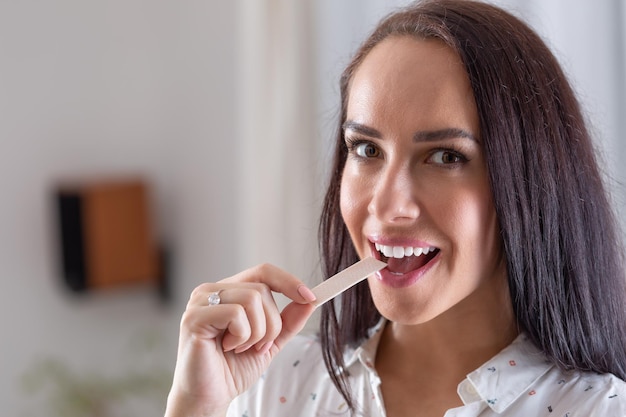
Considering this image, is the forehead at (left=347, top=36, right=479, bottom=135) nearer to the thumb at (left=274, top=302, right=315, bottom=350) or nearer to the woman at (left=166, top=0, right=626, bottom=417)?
the woman at (left=166, top=0, right=626, bottom=417)

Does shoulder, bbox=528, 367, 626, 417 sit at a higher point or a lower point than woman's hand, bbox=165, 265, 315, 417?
lower

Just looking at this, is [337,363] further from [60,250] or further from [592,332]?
[60,250]

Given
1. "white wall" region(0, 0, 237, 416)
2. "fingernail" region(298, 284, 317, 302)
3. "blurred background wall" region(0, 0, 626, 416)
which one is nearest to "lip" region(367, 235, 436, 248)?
"fingernail" region(298, 284, 317, 302)

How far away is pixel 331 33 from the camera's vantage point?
2.03 m

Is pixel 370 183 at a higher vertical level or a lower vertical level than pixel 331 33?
lower

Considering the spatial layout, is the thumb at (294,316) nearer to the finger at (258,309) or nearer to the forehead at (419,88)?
the finger at (258,309)

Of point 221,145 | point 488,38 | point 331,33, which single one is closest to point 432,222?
point 488,38

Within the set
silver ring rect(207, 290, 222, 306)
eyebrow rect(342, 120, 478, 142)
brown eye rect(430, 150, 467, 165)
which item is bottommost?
silver ring rect(207, 290, 222, 306)

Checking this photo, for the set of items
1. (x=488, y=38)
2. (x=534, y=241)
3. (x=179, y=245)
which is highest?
(x=488, y=38)

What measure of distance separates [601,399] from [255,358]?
420 millimetres

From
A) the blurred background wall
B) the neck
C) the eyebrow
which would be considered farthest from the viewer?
the blurred background wall

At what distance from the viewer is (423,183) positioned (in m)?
1.05

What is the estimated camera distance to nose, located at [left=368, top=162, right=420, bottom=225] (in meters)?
1.04

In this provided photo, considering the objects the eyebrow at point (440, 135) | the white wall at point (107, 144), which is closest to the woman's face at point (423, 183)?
the eyebrow at point (440, 135)
